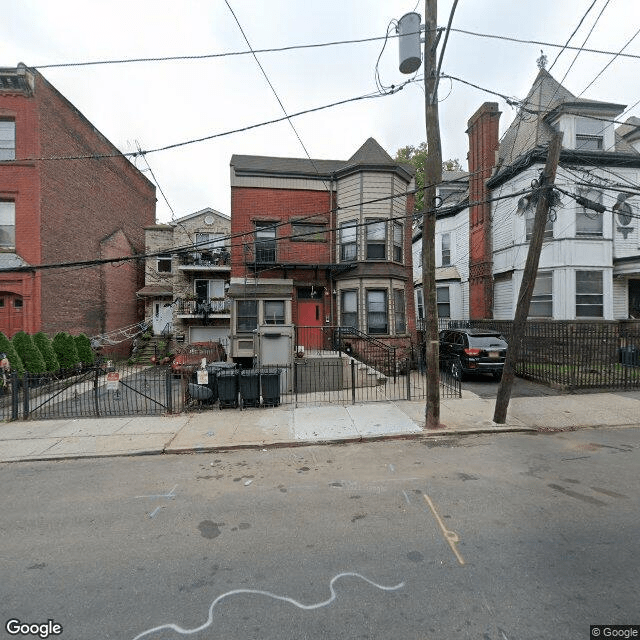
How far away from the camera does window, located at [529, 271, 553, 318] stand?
618 inches

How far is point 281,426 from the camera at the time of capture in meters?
7.76

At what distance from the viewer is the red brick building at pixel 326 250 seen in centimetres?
1491

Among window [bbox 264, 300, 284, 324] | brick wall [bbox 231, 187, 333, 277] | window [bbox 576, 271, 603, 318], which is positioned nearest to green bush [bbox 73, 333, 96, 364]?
brick wall [bbox 231, 187, 333, 277]

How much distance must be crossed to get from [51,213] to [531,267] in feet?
61.3

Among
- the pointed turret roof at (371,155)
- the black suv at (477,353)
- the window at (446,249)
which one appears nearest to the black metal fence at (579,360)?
the black suv at (477,353)

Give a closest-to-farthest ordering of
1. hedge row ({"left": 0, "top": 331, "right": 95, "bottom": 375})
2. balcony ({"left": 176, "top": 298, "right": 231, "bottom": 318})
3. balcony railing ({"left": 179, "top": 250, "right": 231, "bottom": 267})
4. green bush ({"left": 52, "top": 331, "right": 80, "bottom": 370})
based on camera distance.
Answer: hedge row ({"left": 0, "top": 331, "right": 95, "bottom": 375}) → green bush ({"left": 52, "top": 331, "right": 80, "bottom": 370}) → balcony ({"left": 176, "top": 298, "right": 231, "bottom": 318}) → balcony railing ({"left": 179, "top": 250, "right": 231, "bottom": 267})

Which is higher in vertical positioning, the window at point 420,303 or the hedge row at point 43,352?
the window at point 420,303

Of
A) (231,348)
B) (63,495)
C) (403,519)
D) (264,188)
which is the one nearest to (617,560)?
(403,519)

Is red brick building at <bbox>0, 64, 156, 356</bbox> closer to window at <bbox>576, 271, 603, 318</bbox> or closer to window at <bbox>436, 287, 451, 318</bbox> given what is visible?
window at <bbox>436, 287, 451, 318</bbox>

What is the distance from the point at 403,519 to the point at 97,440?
6.31 metres

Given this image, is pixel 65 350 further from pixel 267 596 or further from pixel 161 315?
pixel 267 596

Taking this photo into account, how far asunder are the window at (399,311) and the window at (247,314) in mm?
6074

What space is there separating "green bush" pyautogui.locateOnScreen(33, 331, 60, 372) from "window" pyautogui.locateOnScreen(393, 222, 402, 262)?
14.2 metres

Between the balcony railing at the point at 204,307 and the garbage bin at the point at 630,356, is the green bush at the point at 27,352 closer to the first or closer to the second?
the balcony railing at the point at 204,307
